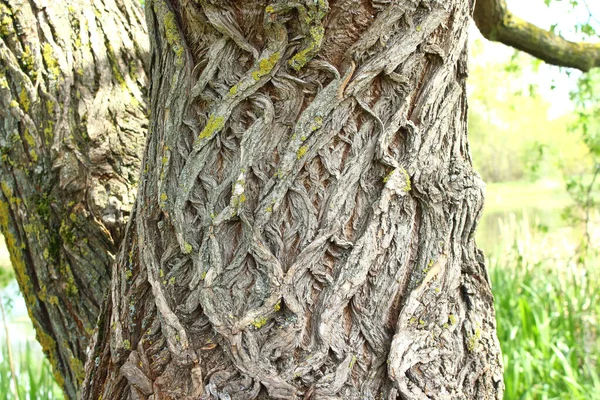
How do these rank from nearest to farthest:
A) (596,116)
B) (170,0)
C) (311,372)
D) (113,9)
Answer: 1. (311,372)
2. (170,0)
3. (113,9)
4. (596,116)

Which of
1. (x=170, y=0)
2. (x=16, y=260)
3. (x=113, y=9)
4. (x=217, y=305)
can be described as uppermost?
(x=113, y=9)

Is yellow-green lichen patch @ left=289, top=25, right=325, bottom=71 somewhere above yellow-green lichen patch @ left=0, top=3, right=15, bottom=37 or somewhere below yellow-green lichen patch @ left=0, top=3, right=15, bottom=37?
below

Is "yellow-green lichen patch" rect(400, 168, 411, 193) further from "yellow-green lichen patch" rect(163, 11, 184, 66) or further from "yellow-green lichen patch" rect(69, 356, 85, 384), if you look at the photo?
"yellow-green lichen patch" rect(69, 356, 85, 384)

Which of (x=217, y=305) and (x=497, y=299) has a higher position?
(x=497, y=299)

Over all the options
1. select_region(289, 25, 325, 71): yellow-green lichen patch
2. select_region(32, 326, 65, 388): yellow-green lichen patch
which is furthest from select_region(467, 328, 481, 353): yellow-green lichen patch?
select_region(32, 326, 65, 388): yellow-green lichen patch

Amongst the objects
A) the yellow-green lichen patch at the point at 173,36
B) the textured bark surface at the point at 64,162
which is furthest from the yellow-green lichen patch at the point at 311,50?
the textured bark surface at the point at 64,162

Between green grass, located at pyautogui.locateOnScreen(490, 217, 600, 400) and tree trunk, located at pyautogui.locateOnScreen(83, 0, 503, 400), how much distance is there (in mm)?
1766

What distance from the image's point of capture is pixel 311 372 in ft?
4.11

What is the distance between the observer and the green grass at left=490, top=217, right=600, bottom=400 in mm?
2938

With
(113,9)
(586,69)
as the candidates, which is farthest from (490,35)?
(113,9)

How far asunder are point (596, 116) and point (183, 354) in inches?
144

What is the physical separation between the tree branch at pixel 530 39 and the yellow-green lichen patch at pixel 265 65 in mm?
2142

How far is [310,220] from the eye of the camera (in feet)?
4.28

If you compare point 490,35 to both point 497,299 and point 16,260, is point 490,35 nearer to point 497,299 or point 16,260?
point 497,299
